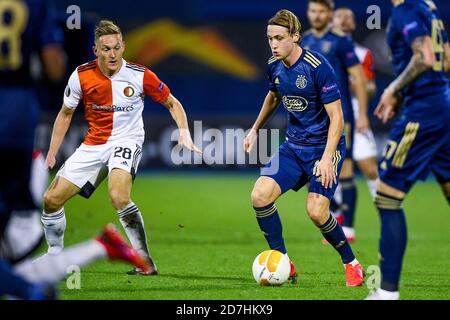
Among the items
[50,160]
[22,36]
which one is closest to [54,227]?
[50,160]

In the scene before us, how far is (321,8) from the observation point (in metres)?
9.84

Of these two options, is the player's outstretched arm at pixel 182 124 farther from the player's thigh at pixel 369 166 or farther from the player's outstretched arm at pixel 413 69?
the player's thigh at pixel 369 166

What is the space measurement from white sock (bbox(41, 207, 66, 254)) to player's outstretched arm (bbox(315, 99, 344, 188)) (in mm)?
2116

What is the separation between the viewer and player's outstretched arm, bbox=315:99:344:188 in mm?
6906

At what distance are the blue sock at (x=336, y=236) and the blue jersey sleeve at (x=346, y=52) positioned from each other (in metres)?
3.25

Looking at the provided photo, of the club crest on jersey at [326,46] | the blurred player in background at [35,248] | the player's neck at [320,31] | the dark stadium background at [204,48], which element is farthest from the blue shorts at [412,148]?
the dark stadium background at [204,48]

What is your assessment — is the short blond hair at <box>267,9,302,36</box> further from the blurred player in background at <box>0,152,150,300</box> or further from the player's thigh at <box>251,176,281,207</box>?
the blurred player in background at <box>0,152,150,300</box>

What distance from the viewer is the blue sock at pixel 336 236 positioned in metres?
7.17

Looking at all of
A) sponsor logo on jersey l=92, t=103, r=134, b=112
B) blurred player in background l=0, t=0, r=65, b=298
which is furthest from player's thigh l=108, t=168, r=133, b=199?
blurred player in background l=0, t=0, r=65, b=298

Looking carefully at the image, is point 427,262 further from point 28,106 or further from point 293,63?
point 28,106

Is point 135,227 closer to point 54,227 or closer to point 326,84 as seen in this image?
point 54,227

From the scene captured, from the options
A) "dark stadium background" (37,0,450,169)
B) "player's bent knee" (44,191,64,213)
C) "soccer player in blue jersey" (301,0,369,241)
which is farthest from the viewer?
"dark stadium background" (37,0,450,169)
